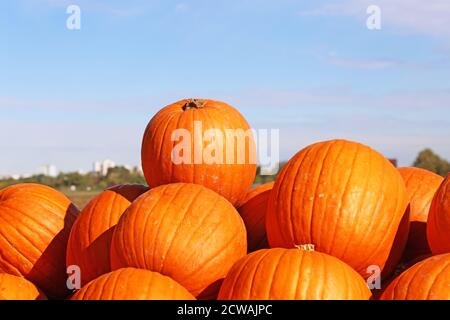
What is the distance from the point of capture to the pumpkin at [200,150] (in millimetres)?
3973

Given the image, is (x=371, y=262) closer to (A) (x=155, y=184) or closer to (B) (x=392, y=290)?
(B) (x=392, y=290)

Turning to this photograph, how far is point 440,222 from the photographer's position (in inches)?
131

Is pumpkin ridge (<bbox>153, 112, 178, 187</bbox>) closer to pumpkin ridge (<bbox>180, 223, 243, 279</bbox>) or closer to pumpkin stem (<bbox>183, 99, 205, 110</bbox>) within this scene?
pumpkin stem (<bbox>183, 99, 205, 110</bbox>)

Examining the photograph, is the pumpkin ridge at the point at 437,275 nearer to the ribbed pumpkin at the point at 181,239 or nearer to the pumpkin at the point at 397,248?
the pumpkin at the point at 397,248

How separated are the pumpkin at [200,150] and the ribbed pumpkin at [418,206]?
110cm

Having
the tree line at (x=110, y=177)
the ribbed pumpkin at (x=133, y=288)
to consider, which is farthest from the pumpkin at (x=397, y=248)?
the tree line at (x=110, y=177)

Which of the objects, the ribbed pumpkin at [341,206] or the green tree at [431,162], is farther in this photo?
the green tree at [431,162]

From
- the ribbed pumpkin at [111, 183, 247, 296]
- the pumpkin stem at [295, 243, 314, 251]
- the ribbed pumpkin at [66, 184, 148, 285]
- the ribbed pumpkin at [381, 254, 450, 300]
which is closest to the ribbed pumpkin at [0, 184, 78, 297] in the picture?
the ribbed pumpkin at [66, 184, 148, 285]

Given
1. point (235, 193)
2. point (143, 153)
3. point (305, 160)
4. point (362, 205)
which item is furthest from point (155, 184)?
point (362, 205)

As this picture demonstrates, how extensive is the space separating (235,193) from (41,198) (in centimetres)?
133

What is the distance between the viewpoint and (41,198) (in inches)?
163

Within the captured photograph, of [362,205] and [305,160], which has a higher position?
[305,160]

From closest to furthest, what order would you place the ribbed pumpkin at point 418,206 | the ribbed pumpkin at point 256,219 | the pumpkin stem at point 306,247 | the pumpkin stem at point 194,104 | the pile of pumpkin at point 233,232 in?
1. the pile of pumpkin at point 233,232
2. the pumpkin stem at point 306,247
3. the ribbed pumpkin at point 418,206
4. the ribbed pumpkin at point 256,219
5. the pumpkin stem at point 194,104

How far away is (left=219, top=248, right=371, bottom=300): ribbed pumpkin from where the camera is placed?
2771 mm
